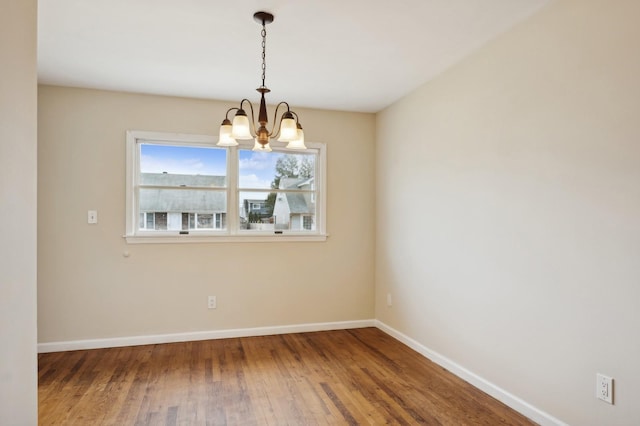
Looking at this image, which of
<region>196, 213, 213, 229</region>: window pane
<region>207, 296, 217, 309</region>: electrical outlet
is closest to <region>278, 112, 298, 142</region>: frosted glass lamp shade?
<region>196, 213, 213, 229</region>: window pane

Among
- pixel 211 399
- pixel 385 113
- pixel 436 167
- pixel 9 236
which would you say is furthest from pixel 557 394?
pixel 385 113

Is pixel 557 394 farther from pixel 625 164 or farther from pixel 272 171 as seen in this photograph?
pixel 272 171

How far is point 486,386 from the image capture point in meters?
2.82

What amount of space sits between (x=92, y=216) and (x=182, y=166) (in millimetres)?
984

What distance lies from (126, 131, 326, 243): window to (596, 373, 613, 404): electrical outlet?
287 centimetres

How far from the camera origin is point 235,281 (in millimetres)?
4145

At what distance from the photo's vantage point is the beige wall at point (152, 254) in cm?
368

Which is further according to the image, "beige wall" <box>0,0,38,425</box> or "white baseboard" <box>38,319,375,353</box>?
"white baseboard" <box>38,319,375,353</box>

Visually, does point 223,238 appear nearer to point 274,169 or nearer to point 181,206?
point 181,206

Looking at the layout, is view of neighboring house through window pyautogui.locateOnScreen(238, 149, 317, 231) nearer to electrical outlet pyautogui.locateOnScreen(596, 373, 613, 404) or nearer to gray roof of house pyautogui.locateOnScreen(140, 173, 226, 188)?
gray roof of house pyautogui.locateOnScreen(140, 173, 226, 188)

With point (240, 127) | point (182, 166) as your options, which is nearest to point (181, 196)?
point (182, 166)

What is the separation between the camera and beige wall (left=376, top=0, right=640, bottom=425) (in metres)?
1.96

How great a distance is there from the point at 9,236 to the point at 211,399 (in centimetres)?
192

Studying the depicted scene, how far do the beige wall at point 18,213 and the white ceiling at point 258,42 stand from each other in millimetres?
1169
